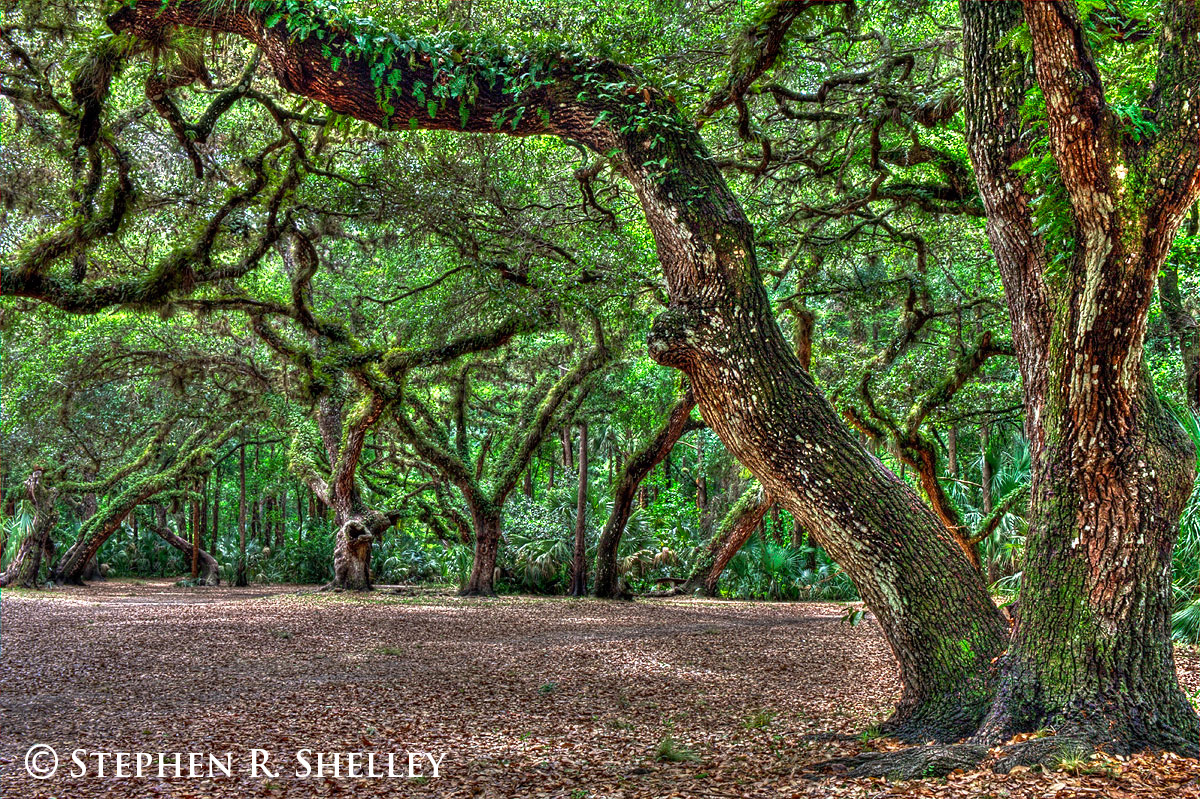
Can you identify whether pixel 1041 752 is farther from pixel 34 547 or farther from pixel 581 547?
pixel 34 547

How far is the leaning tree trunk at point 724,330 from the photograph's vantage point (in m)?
3.49

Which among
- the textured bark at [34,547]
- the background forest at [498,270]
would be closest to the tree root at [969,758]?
the background forest at [498,270]

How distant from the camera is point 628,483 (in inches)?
495

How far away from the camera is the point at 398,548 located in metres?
19.2

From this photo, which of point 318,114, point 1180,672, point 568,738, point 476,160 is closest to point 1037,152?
point 568,738

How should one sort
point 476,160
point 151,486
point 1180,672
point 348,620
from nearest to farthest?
point 1180,672, point 476,160, point 348,620, point 151,486

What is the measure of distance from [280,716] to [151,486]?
1317 cm

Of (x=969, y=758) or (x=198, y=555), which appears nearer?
(x=969, y=758)

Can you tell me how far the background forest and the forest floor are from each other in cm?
120

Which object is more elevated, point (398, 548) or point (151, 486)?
point (151, 486)

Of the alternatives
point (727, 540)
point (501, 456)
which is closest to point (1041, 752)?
point (727, 540)

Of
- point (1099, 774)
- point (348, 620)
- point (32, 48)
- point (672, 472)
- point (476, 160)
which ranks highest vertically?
point (32, 48)

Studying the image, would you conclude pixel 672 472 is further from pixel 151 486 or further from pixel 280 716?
pixel 280 716

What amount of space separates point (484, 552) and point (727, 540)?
159 inches
